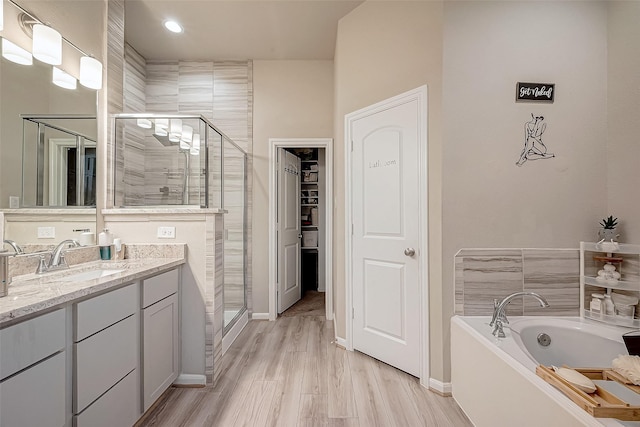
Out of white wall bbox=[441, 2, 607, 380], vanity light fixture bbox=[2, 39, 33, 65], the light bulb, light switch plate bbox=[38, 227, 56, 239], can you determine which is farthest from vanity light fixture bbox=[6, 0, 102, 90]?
white wall bbox=[441, 2, 607, 380]

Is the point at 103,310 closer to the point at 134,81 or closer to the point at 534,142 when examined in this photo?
the point at 534,142

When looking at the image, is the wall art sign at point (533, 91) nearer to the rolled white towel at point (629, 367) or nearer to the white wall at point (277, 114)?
the rolled white towel at point (629, 367)

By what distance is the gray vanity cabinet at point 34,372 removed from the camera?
3.13 feet

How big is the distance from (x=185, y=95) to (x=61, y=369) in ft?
10.6

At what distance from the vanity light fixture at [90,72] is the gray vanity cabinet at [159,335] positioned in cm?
144

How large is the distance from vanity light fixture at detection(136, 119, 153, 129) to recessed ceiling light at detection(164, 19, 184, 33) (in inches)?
47.5

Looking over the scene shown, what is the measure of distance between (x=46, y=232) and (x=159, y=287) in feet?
2.34

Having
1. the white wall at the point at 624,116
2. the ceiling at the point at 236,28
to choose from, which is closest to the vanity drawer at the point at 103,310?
the ceiling at the point at 236,28

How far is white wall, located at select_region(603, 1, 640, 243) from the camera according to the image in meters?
1.93

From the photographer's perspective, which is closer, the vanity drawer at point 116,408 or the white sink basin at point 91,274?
the vanity drawer at point 116,408

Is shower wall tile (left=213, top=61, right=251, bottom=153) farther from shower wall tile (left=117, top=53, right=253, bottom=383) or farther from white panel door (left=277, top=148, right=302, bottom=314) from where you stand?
white panel door (left=277, top=148, right=302, bottom=314)

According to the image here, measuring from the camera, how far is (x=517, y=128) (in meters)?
2.07

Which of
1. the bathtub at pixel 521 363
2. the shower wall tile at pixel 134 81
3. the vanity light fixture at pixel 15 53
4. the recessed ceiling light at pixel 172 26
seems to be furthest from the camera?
the shower wall tile at pixel 134 81

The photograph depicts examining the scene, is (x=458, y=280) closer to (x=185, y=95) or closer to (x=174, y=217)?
(x=174, y=217)
